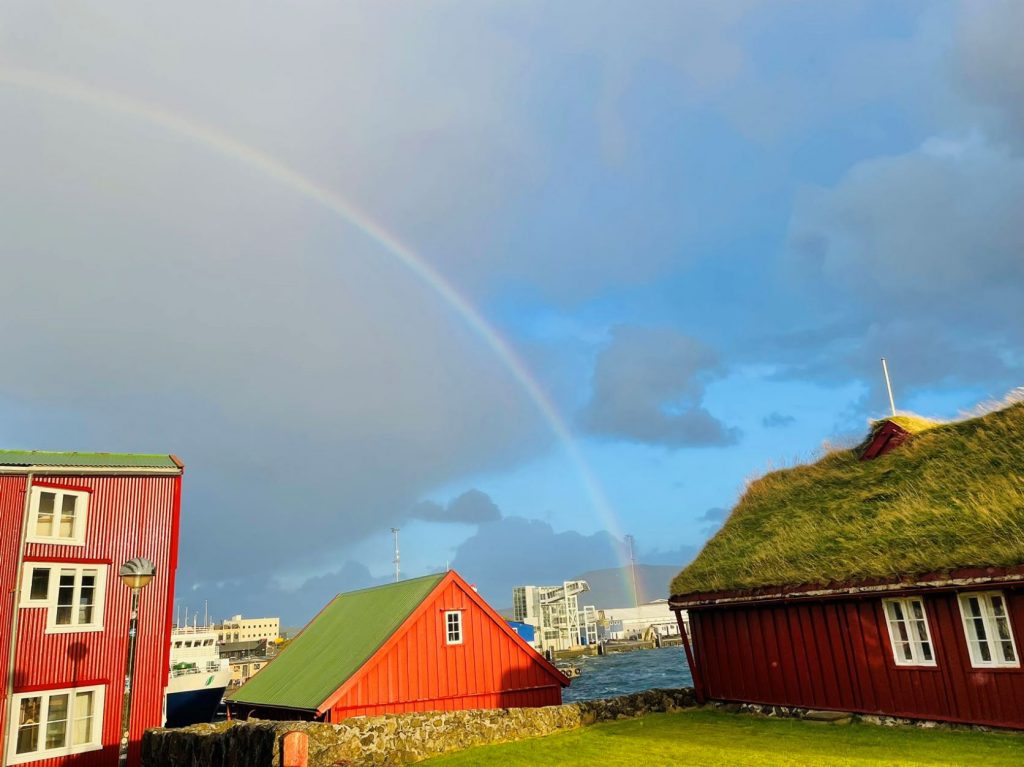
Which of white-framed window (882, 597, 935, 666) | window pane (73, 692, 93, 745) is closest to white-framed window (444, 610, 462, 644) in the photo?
window pane (73, 692, 93, 745)

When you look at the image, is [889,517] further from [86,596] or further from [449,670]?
[86,596]

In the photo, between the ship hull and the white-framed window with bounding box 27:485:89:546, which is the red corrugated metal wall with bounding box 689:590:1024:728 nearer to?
the white-framed window with bounding box 27:485:89:546

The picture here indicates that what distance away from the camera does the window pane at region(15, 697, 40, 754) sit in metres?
23.8

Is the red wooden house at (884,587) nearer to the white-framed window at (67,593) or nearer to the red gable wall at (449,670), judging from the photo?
the red gable wall at (449,670)

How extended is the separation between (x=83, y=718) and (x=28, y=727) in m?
1.61

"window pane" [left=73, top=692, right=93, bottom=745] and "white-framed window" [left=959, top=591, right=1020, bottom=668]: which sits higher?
"white-framed window" [left=959, top=591, right=1020, bottom=668]

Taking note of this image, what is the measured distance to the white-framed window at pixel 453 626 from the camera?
2709 centimetres

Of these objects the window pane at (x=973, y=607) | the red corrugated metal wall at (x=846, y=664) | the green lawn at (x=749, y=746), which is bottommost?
the green lawn at (x=749, y=746)

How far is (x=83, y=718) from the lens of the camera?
993 inches

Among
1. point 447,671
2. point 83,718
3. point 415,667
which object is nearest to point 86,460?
point 83,718

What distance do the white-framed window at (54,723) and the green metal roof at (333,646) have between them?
5811mm

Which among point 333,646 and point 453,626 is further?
point 333,646

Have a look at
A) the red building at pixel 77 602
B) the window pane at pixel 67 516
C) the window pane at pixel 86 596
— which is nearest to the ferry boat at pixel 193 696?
the red building at pixel 77 602

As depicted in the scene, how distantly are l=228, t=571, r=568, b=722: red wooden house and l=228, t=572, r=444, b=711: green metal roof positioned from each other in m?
0.06
